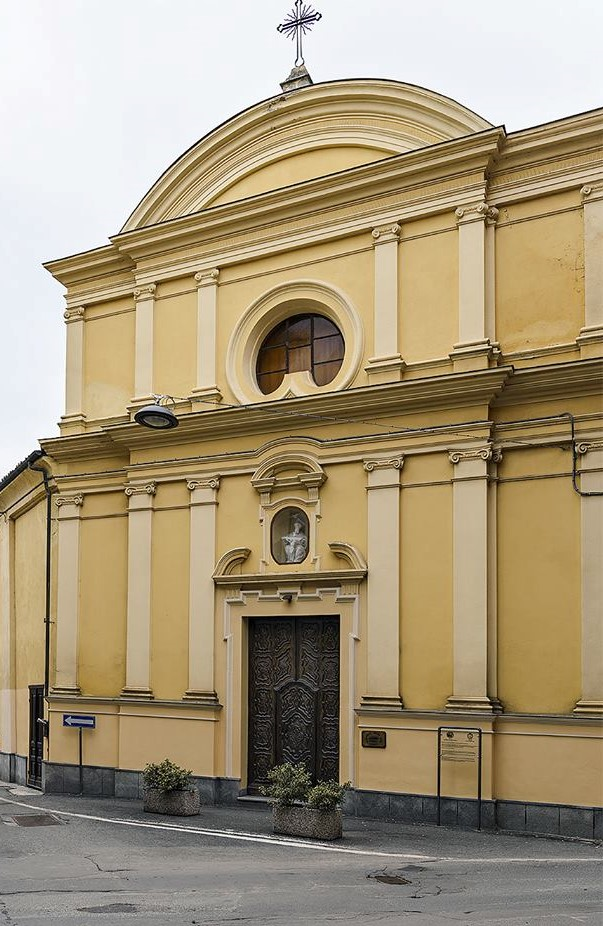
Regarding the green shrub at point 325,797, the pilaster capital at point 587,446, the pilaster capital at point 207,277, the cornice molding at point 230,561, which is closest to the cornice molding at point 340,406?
the pilaster capital at point 587,446

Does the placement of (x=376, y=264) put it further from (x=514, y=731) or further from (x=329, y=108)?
(x=514, y=731)

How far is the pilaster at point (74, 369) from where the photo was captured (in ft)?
61.8

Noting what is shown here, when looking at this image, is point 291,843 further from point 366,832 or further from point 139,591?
point 139,591

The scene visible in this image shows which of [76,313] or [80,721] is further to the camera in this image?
[76,313]

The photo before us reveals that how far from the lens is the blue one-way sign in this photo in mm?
17672

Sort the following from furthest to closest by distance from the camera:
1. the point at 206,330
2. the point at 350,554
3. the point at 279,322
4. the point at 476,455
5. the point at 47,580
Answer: the point at 47,580 → the point at 206,330 → the point at 279,322 → the point at 350,554 → the point at 476,455

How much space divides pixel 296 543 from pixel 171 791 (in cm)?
403

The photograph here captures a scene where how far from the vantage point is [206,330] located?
17359 mm

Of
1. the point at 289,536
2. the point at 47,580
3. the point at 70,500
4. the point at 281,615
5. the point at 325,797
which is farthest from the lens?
the point at 47,580

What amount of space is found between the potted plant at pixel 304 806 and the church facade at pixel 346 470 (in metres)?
1.75

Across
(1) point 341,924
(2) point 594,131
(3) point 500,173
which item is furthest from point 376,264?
(1) point 341,924

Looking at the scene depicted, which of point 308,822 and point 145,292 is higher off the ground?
point 145,292

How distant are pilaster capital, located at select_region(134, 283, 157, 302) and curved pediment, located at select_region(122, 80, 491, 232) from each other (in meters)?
1.09

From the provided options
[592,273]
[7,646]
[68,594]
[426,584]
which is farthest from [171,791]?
[592,273]
